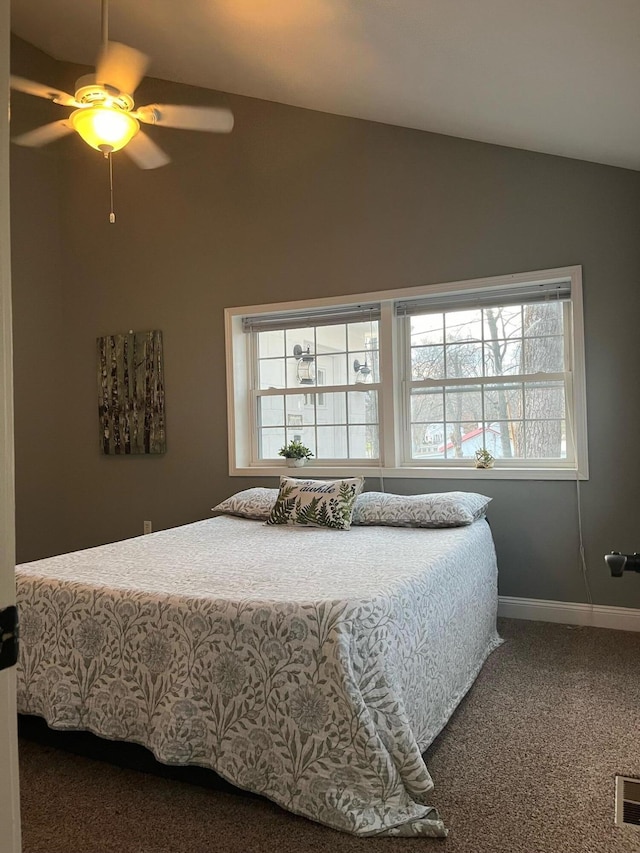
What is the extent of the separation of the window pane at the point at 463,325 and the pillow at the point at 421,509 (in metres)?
0.96

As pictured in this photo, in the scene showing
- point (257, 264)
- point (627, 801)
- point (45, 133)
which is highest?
point (45, 133)

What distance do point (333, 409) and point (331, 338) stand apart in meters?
0.47

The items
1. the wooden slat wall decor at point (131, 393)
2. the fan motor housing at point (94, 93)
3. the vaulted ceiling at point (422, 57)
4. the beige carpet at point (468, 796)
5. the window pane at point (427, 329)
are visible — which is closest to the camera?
the beige carpet at point (468, 796)

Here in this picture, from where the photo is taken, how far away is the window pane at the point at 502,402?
150 inches

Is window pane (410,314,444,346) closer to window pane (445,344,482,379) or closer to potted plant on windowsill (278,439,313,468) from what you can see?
window pane (445,344,482,379)

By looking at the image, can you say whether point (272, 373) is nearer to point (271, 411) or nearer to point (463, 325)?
point (271, 411)

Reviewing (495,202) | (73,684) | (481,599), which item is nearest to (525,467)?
(481,599)

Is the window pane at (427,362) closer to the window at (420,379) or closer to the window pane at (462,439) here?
the window at (420,379)

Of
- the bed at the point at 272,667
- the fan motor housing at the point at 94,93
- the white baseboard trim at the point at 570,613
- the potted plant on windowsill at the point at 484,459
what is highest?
the fan motor housing at the point at 94,93

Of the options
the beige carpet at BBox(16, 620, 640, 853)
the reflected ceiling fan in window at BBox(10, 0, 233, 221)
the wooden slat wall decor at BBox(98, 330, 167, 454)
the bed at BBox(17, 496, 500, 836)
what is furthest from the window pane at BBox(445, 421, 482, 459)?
the reflected ceiling fan in window at BBox(10, 0, 233, 221)

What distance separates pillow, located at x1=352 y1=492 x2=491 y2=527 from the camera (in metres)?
3.30

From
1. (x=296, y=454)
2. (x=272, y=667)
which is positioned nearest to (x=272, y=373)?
(x=296, y=454)

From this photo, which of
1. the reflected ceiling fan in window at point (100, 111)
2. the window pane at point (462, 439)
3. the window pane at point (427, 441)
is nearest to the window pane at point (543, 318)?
the window pane at point (462, 439)

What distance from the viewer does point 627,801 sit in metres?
1.92
